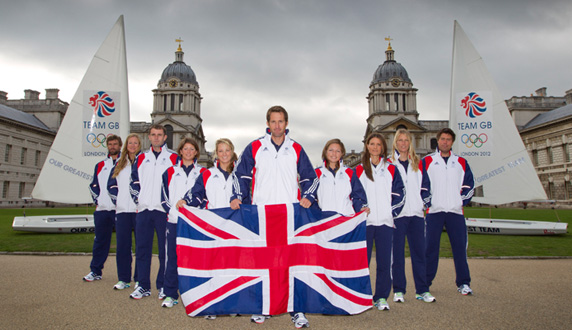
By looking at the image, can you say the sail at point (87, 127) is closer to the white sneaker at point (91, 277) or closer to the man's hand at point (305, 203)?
the white sneaker at point (91, 277)

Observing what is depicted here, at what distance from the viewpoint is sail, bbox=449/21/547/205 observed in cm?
876

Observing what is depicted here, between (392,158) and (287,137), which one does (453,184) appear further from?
(287,137)

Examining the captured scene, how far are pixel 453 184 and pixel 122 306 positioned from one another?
506cm

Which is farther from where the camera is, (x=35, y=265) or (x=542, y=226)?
(x=542, y=226)

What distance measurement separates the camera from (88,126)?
8.75 metres

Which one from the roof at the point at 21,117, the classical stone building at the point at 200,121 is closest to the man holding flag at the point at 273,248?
the classical stone building at the point at 200,121

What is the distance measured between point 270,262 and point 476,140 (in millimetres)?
7237

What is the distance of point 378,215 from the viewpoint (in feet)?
16.0

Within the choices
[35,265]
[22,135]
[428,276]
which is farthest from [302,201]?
[22,135]

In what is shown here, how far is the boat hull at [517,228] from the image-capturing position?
485 inches

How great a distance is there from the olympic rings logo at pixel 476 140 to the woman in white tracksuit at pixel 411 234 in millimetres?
4741

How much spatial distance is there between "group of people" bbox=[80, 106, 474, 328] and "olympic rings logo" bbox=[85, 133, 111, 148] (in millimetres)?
3550

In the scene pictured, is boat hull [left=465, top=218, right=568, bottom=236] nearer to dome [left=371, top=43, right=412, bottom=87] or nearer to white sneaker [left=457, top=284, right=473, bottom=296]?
white sneaker [left=457, top=284, right=473, bottom=296]

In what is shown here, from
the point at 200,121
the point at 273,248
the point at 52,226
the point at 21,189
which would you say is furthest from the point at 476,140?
the point at 200,121
